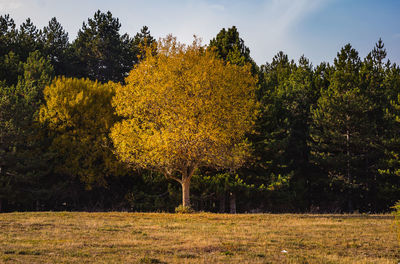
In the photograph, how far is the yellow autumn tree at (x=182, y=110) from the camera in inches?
928

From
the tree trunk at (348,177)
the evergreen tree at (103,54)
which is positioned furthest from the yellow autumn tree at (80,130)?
the evergreen tree at (103,54)

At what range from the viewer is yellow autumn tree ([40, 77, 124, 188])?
1262 inches

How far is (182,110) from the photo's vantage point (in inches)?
944

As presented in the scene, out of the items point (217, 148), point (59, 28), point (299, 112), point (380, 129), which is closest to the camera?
point (217, 148)

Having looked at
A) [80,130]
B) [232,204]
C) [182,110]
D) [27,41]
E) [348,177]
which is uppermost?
[27,41]

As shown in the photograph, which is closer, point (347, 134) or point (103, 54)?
point (347, 134)

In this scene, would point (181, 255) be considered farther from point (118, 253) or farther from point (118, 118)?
point (118, 118)

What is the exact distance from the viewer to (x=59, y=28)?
63.2 metres

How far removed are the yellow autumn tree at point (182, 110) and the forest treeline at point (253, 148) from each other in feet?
15.8

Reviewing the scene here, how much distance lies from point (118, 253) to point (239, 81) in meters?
16.1

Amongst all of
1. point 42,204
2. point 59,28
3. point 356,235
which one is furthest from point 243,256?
point 59,28

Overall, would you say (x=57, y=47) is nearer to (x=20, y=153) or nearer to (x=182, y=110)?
(x=20, y=153)

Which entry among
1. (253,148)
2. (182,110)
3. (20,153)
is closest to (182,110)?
(182,110)

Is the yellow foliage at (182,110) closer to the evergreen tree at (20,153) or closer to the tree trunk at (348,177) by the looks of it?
the evergreen tree at (20,153)
